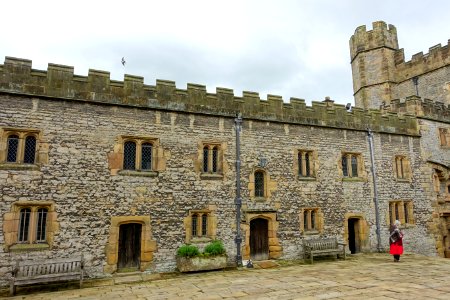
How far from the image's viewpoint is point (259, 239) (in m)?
11.7

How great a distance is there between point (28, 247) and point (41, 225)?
67 centimetres

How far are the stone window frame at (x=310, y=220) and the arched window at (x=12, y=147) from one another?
400 inches

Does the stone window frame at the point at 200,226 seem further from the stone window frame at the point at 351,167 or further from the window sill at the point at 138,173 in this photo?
the stone window frame at the point at 351,167

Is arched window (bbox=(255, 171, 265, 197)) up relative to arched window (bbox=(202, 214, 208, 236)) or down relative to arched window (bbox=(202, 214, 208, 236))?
up

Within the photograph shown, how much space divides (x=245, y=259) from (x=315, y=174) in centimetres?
465

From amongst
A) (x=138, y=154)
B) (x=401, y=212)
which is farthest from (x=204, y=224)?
(x=401, y=212)

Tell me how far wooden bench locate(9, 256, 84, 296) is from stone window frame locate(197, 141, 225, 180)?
4.76 m

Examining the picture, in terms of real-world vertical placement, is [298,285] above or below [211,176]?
below

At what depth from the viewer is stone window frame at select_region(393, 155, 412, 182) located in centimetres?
1469

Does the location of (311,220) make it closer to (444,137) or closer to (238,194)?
(238,194)

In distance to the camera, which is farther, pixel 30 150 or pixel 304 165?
pixel 304 165

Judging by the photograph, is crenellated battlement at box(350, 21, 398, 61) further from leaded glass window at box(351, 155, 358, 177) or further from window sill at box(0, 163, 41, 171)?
window sill at box(0, 163, 41, 171)

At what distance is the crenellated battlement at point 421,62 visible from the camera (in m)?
19.4

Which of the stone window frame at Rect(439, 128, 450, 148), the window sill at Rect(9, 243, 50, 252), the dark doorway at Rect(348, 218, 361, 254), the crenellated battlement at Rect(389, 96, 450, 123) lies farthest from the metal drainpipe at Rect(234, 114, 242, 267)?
the stone window frame at Rect(439, 128, 450, 148)
